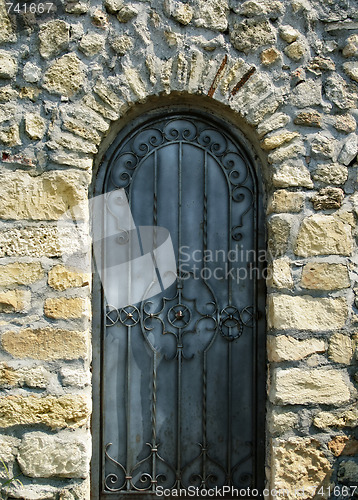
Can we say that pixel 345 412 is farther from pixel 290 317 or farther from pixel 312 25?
pixel 312 25

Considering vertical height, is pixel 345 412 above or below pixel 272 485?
above

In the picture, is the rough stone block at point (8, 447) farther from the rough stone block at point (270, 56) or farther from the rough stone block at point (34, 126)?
the rough stone block at point (270, 56)

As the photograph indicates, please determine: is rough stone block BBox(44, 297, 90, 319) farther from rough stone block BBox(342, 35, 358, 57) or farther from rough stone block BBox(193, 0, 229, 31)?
rough stone block BBox(342, 35, 358, 57)

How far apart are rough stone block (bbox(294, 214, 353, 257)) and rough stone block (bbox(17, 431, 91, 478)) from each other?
1536 mm

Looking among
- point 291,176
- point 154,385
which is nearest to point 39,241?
point 154,385

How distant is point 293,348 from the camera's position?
98.1 inches

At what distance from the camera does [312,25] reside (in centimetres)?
255

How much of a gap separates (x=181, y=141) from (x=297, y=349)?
1.32 meters

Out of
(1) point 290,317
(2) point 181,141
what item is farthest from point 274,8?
(1) point 290,317

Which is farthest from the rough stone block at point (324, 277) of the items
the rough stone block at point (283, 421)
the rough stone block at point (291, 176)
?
the rough stone block at point (283, 421)

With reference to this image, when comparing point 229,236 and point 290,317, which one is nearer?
point 290,317

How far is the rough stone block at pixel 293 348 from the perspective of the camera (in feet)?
8.16

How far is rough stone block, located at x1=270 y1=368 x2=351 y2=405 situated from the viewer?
2480 millimetres

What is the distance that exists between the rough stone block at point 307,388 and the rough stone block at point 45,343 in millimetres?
1032
